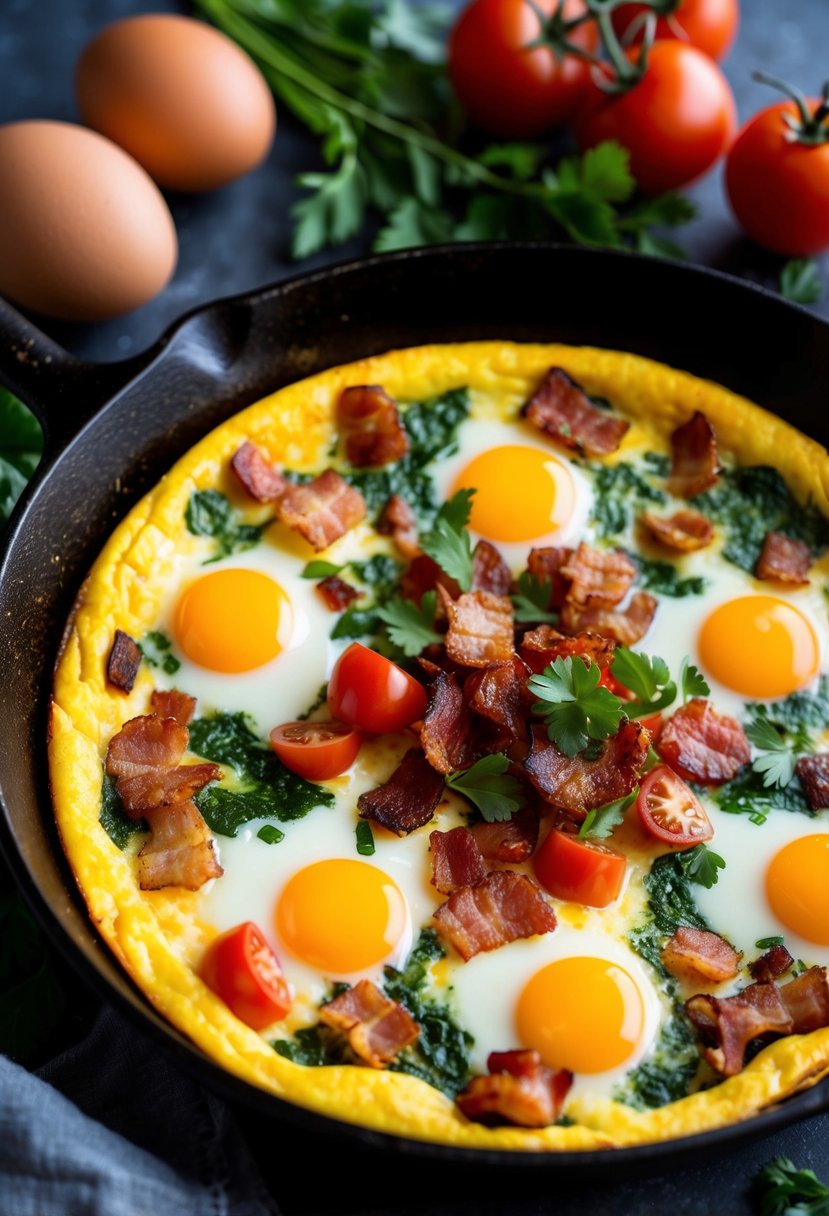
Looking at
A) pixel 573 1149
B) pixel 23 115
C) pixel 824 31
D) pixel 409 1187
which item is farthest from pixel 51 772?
pixel 824 31

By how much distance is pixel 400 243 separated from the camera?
6.36 meters

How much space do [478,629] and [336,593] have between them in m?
0.62

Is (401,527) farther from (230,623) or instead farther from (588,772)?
(588,772)

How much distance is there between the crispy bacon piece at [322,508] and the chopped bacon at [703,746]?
5.07 ft

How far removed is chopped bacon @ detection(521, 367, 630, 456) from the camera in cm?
547

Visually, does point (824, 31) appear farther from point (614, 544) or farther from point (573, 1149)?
point (573, 1149)

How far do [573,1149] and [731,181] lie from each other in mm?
4818

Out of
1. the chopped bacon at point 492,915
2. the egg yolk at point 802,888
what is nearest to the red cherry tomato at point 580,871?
the chopped bacon at point 492,915

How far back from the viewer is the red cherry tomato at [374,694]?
4652 mm

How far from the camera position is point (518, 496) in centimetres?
530

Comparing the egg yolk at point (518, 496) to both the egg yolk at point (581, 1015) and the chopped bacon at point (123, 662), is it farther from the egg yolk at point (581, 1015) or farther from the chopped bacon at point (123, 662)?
the egg yolk at point (581, 1015)

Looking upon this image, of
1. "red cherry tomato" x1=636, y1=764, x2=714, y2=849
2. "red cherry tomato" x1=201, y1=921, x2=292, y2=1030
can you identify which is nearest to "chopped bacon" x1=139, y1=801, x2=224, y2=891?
"red cherry tomato" x1=201, y1=921, x2=292, y2=1030

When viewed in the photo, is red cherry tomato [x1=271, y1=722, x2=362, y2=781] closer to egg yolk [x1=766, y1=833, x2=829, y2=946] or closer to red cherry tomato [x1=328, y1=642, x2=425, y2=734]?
red cherry tomato [x1=328, y1=642, x2=425, y2=734]

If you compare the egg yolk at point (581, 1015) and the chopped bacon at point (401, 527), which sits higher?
the chopped bacon at point (401, 527)
